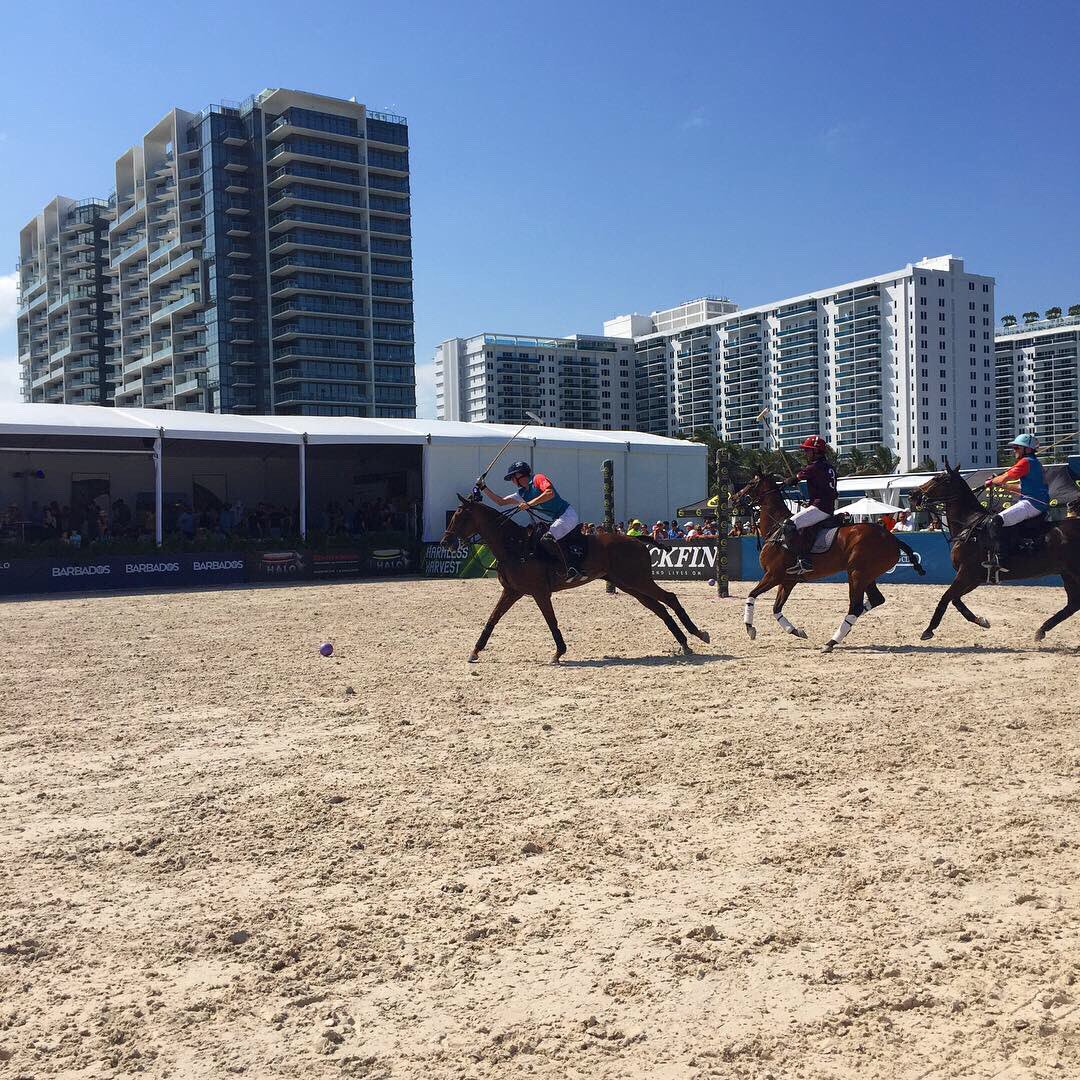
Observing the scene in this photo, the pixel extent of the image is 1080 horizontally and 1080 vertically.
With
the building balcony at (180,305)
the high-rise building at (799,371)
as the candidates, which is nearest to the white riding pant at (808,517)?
the building balcony at (180,305)

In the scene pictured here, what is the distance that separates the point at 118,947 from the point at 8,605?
1922cm

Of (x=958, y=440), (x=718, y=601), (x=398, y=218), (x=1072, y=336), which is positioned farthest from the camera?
(x=1072, y=336)

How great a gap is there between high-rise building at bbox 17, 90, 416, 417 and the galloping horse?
87994 mm

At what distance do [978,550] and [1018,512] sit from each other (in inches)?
23.9

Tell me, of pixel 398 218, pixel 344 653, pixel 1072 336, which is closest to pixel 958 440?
pixel 1072 336

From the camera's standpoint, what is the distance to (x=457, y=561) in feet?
91.9

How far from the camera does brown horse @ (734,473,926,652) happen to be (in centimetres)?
1189

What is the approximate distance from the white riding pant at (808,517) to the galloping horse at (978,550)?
43.5 inches

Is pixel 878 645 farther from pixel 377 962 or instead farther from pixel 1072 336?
pixel 1072 336

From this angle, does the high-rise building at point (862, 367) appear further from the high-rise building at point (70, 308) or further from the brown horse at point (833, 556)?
the brown horse at point (833, 556)

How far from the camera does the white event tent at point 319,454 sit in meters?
26.4

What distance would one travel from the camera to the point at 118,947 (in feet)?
13.2

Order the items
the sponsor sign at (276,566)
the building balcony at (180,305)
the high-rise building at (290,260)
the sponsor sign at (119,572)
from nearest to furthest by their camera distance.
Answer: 1. the sponsor sign at (119,572)
2. the sponsor sign at (276,566)
3. the high-rise building at (290,260)
4. the building balcony at (180,305)

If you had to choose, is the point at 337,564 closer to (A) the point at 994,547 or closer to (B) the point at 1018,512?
(A) the point at 994,547
